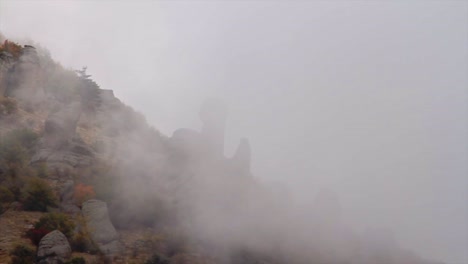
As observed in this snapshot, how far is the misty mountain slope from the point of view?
2902cm

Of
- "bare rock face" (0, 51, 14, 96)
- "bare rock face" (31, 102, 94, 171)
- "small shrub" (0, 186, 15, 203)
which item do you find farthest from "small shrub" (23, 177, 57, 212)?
"bare rock face" (0, 51, 14, 96)

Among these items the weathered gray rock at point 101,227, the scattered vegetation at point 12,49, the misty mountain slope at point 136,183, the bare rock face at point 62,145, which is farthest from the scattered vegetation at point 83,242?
the scattered vegetation at point 12,49

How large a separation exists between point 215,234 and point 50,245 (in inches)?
693

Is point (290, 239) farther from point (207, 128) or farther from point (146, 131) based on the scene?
point (146, 131)

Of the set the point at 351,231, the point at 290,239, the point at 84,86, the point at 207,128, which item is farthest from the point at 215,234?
the point at 351,231

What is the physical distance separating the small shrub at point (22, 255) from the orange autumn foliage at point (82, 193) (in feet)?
25.3

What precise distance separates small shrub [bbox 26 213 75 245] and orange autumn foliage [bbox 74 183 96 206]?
345 centimetres

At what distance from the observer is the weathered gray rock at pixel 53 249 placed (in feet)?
71.5

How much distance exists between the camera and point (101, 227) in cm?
2781

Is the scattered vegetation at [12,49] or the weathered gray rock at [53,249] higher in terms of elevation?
the scattered vegetation at [12,49]

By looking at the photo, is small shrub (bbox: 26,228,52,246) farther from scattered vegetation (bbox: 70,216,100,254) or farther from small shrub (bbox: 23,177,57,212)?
small shrub (bbox: 23,177,57,212)

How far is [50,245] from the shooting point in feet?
73.7

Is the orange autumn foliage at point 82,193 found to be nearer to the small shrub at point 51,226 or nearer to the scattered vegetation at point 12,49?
the small shrub at point 51,226

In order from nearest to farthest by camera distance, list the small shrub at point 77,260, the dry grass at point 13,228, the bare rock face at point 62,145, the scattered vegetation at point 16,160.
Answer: the dry grass at point 13,228 → the small shrub at point 77,260 → the scattered vegetation at point 16,160 → the bare rock face at point 62,145
